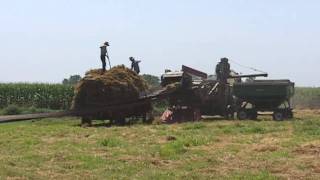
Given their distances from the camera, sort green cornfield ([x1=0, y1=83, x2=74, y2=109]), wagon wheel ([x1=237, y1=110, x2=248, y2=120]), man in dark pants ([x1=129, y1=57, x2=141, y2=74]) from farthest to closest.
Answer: green cornfield ([x1=0, y1=83, x2=74, y2=109]) → wagon wheel ([x1=237, y1=110, x2=248, y2=120]) → man in dark pants ([x1=129, y1=57, x2=141, y2=74])

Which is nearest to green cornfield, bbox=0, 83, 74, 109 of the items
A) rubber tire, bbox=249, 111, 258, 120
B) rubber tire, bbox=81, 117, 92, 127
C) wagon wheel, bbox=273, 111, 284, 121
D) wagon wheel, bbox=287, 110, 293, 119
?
rubber tire, bbox=249, 111, 258, 120

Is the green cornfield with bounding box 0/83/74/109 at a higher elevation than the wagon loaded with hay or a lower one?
higher

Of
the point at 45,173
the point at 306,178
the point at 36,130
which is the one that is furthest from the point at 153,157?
the point at 36,130

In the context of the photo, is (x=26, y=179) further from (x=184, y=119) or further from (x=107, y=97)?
(x=184, y=119)

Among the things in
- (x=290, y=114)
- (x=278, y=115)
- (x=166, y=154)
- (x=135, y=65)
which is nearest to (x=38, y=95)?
(x=135, y=65)

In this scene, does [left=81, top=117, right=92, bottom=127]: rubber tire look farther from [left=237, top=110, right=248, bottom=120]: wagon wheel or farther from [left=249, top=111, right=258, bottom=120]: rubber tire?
[left=249, top=111, right=258, bottom=120]: rubber tire

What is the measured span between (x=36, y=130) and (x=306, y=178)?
14.8 meters

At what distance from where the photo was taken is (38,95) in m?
51.1

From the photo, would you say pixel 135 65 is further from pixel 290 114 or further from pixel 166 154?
pixel 166 154

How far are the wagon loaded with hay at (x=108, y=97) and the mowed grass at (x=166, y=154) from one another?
20.4ft

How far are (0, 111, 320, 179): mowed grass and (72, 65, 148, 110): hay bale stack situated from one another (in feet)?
20.5

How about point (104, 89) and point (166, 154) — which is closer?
point (166, 154)

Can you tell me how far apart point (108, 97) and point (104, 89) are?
41 cm

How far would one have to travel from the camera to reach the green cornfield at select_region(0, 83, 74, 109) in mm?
50688
